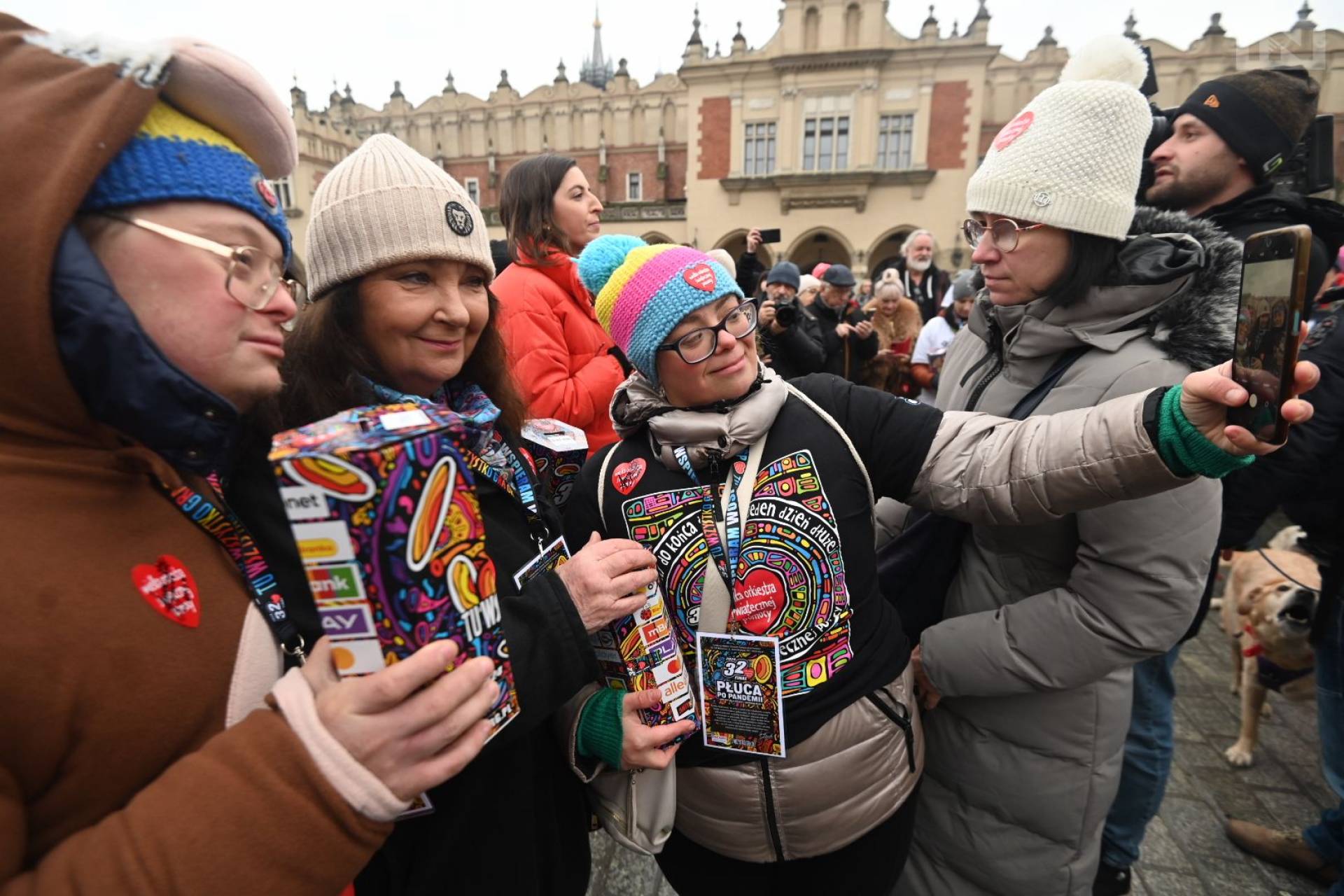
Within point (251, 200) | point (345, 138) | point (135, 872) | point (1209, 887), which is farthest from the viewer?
point (345, 138)

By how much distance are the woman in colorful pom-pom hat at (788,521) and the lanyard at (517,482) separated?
21 centimetres

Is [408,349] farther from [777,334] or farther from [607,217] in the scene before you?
[607,217]

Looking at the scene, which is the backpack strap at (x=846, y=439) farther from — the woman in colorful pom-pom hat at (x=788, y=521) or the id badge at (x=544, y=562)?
the id badge at (x=544, y=562)

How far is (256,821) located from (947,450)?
4.73ft

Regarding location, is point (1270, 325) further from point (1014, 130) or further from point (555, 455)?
point (555, 455)

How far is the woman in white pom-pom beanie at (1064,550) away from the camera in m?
1.50

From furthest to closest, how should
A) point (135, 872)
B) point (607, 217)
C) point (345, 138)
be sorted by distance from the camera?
1. point (345, 138)
2. point (607, 217)
3. point (135, 872)

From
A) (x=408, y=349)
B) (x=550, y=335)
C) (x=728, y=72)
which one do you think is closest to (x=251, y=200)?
(x=408, y=349)

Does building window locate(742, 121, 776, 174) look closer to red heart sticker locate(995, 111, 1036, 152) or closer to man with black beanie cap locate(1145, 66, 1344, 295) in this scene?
man with black beanie cap locate(1145, 66, 1344, 295)

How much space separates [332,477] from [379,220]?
88 cm

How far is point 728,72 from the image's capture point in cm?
2423

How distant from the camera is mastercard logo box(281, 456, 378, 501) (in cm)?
68

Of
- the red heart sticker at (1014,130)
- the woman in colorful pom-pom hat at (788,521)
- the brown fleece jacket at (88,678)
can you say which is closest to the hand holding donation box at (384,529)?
the brown fleece jacket at (88,678)

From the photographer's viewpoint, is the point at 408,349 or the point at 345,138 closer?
the point at 408,349
